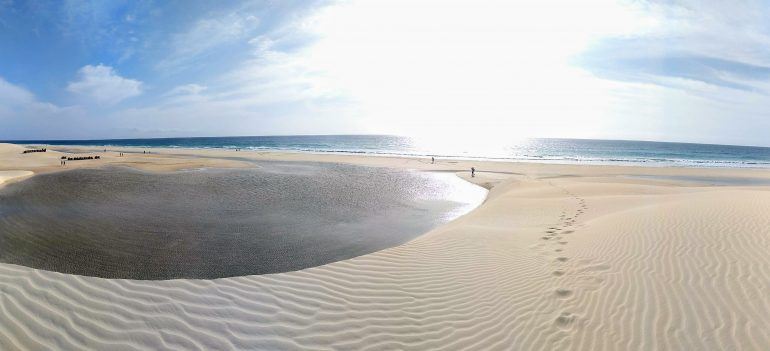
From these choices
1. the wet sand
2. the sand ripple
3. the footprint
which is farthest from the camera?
the wet sand

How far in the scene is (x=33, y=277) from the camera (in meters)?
4.91

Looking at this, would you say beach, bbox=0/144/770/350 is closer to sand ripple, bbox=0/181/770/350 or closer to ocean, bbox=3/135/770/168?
sand ripple, bbox=0/181/770/350

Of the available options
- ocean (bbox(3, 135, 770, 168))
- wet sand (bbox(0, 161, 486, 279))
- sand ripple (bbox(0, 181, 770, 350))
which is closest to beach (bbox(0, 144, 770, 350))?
sand ripple (bbox(0, 181, 770, 350))

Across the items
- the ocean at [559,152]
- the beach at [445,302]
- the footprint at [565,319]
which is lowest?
the footprint at [565,319]

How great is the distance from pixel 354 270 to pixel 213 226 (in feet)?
19.8

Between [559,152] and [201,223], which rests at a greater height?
[559,152]

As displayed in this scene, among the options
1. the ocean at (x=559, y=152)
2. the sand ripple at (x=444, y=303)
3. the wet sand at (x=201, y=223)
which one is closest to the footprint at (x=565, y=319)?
the sand ripple at (x=444, y=303)

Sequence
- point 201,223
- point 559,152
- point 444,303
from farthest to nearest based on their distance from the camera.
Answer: point 559,152 < point 201,223 < point 444,303

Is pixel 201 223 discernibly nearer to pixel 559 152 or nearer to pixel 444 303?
pixel 444 303

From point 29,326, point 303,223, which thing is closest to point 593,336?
point 29,326

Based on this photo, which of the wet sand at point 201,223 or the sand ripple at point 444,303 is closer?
the sand ripple at point 444,303

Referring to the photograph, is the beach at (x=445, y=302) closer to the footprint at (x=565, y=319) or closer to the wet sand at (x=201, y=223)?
the footprint at (x=565, y=319)

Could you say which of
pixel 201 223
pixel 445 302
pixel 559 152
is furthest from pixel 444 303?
pixel 559 152

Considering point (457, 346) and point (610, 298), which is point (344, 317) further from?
point (610, 298)
